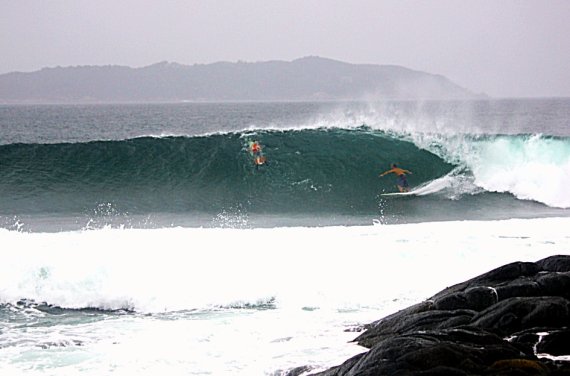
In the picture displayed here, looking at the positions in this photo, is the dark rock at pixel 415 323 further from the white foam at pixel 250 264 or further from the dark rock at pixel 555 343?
the white foam at pixel 250 264

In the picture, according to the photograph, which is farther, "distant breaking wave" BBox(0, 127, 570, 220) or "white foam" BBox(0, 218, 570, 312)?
"distant breaking wave" BBox(0, 127, 570, 220)

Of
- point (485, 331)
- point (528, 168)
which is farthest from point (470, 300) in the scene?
point (528, 168)

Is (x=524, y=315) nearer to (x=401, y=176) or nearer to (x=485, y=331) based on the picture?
(x=485, y=331)

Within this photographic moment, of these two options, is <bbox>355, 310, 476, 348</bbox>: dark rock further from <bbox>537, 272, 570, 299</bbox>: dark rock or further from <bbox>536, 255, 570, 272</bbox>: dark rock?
<bbox>536, 255, 570, 272</bbox>: dark rock

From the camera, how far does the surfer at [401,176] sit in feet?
81.7

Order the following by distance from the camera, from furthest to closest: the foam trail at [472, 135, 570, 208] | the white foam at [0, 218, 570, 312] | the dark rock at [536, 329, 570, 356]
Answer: the foam trail at [472, 135, 570, 208]
the white foam at [0, 218, 570, 312]
the dark rock at [536, 329, 570, 356]

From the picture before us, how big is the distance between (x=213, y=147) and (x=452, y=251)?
12.8 metres

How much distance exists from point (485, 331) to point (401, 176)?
17782mm

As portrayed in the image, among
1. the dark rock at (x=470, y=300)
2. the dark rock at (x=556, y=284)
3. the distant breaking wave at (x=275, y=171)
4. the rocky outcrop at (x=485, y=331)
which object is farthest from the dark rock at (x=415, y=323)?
the distant breaking wave at (x=275, y=171)

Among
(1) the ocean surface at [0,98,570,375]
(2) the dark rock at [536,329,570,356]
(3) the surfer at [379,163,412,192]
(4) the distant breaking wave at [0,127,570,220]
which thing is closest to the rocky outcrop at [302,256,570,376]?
(2) the dark rock at [536,329,570,356]

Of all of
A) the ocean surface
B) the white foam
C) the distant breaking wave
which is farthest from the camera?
the distant breaking wave

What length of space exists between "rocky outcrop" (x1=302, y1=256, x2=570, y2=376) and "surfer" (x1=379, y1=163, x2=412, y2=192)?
579 inches

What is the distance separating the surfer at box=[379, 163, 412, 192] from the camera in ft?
81.7

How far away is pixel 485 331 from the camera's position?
312 inches
